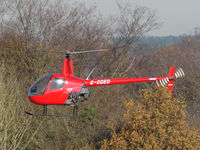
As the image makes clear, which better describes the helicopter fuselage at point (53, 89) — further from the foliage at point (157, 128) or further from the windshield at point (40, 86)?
the foliage at point (157, 128)

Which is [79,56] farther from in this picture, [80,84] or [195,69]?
[80,84]

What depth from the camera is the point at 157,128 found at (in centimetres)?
1331

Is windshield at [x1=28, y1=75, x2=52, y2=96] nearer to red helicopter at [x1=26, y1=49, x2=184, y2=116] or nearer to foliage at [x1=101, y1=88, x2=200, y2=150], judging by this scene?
red helicopter at [x1=26, y1=49, x2=184, y2=116]

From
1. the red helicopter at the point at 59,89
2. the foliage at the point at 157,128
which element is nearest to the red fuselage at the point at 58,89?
the red helicopter at the point at 59,89

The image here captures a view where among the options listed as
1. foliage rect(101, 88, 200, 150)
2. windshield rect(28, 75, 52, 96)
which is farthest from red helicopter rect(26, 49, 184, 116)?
foliage rect(101, 88, 200, 150)

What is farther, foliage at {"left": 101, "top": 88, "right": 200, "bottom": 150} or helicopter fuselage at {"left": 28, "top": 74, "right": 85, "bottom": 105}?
foliage at {"left": 101, "top": 88, "right": 200, "bottom": 150}

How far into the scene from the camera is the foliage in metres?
13.3

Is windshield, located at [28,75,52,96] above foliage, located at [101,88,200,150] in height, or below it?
above

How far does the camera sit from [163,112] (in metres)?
14.0

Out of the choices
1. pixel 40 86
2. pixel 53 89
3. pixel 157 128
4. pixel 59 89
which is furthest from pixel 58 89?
pixel 157 128

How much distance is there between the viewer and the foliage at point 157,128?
43.6 feet

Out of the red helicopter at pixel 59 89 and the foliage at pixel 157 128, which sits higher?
the red helicopter at pixel 59 89

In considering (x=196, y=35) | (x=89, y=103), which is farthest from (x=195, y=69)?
(x=196, y=35)

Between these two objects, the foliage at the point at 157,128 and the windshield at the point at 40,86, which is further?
the foliage at the point at 157,128
